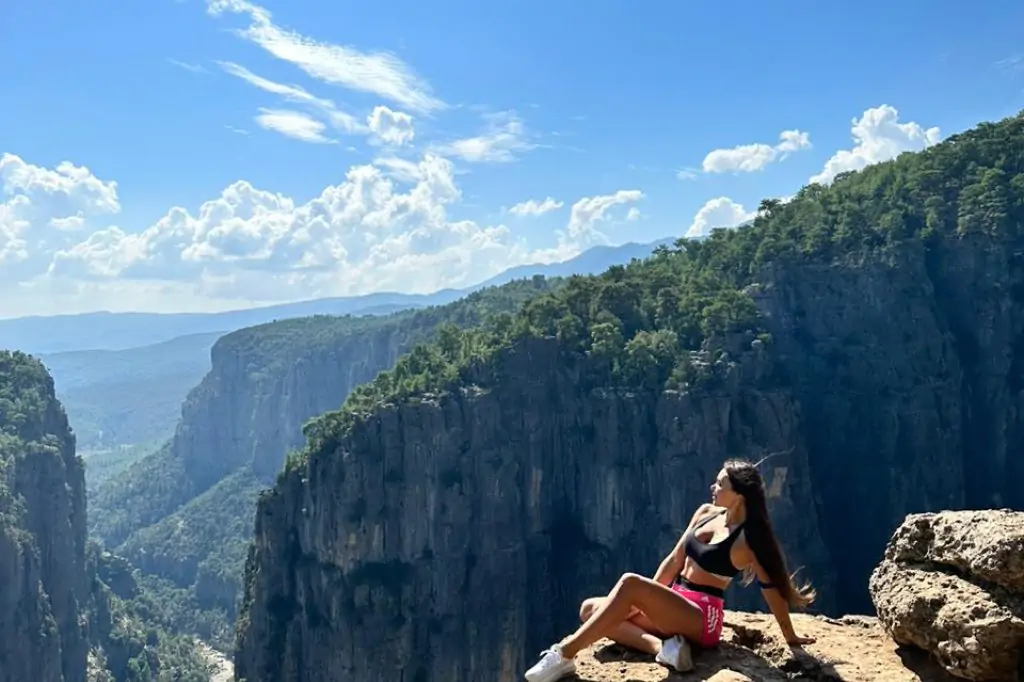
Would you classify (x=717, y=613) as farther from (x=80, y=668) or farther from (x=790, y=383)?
(x=80, y=668)

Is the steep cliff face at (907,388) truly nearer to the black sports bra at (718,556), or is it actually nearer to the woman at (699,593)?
the woman at (699,593)

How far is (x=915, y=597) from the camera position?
885 cm

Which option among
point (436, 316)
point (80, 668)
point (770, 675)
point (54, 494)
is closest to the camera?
point (770, 675)

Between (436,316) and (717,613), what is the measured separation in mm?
147206

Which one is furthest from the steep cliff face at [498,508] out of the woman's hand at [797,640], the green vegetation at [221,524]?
the green vegetation at [221,524]

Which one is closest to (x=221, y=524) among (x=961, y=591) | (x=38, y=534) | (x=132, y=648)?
(x=132, y=648)

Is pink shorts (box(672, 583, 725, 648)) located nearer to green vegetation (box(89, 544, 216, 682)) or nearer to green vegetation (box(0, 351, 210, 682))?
green vegetation (box(0, 351, 210, 682))

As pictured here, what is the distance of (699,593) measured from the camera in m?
8.83

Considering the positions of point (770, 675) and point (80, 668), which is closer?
point (770, 675)

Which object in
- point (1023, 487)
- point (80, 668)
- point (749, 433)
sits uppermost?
point (749, 433)

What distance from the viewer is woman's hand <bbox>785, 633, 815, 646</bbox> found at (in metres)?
9.38

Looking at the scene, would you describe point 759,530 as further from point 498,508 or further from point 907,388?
point 907,388

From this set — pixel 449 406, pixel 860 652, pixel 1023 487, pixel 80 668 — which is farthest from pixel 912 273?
pixel 80 668

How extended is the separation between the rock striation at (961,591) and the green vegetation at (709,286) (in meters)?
44.1
